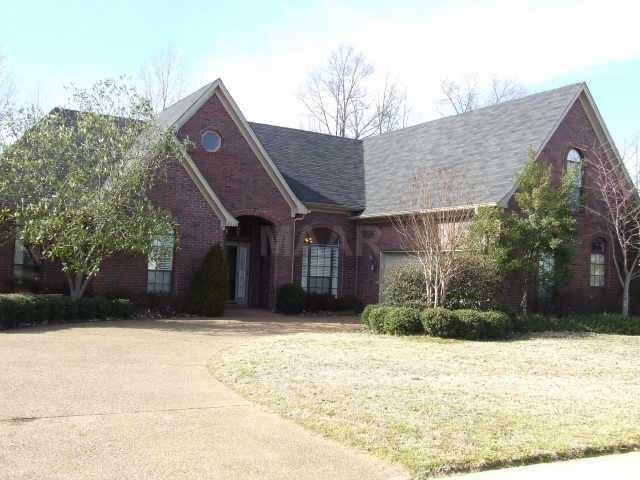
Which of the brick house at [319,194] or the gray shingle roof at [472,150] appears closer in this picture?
the brick house at [319,194]

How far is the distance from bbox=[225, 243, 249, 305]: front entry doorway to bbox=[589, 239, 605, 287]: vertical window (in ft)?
39.5

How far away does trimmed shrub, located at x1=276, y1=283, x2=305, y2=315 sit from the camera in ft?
69.8

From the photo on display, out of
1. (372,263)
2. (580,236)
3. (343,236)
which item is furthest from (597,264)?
(343,236)

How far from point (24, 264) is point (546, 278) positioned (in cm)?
1501

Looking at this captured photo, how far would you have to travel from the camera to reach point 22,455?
17.9 feet

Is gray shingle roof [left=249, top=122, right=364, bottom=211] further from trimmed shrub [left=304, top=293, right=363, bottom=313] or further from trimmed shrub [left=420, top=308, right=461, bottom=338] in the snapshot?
trimmed shrub [left=420, top=308, right=461, bottom=338]

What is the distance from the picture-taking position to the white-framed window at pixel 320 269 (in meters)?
23.4

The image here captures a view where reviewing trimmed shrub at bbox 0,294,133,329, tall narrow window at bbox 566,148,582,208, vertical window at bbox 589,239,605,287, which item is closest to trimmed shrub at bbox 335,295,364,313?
vertical window at bbox 589,239,605,287

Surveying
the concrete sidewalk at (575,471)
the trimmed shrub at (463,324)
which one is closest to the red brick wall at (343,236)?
the trimmed shrub at (463,324)

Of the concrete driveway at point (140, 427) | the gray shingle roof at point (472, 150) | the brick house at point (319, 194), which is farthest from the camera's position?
the gray shingle roof at point (472, 150)

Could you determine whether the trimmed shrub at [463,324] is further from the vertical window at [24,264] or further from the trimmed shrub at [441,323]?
the vertical window at [24,264]

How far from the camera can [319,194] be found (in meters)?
23.5

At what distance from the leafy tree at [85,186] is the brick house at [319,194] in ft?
5.01

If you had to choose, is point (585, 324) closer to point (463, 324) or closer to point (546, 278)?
point (546, 278)
